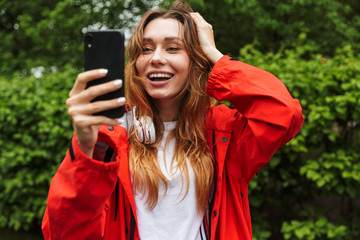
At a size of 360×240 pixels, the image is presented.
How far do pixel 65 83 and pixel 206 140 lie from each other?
278cm

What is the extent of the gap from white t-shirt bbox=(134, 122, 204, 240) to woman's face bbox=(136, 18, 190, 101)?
42 centimetres

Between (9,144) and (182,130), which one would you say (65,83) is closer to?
(9,144)

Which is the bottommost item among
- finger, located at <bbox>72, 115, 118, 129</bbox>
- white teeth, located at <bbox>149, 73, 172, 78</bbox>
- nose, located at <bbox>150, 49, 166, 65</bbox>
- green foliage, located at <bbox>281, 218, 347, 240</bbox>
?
green foliage, located at <bbox>281, 218, 347, 240</bbox>

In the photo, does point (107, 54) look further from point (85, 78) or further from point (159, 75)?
point (159, 75)

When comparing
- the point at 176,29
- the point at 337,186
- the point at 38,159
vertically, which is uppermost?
the point at 176,29

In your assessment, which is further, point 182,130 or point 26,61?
point 26,61

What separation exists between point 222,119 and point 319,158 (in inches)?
68.7

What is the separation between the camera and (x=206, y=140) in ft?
5.44

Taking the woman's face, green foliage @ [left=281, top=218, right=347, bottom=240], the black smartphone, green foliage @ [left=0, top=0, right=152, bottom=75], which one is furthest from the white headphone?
green foliage @ [left=0, top=0, right=152, bottom=75]

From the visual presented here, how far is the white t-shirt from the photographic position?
1454 mm

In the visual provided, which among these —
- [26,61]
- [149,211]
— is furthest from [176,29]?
[26,61]

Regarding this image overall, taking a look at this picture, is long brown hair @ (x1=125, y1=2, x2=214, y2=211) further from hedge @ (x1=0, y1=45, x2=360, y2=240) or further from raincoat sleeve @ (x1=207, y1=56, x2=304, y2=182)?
hedge @ (x1=0, y1=45, x2=360, y2=240)

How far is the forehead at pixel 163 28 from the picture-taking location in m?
1.64

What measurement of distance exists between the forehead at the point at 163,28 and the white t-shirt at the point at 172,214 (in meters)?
0.69
